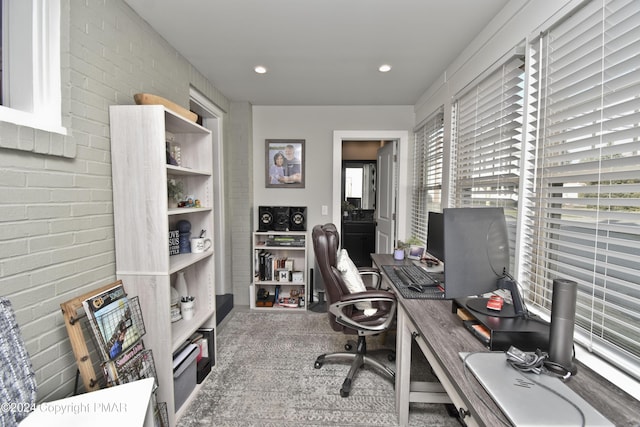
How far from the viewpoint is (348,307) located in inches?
74.9

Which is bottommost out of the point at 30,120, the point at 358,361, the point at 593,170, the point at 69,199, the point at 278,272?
the point at 358,361

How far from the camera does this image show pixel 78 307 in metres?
1.18

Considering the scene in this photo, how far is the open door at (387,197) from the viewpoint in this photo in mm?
3432

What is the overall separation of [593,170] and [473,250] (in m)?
0.53

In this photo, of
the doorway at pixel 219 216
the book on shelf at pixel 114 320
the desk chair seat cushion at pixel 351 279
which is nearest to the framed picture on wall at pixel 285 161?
the doorway at pixel 219 216

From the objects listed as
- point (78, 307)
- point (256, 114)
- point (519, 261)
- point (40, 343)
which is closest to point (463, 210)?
point (519, 261)

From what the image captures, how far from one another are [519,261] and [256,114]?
3.13 metres

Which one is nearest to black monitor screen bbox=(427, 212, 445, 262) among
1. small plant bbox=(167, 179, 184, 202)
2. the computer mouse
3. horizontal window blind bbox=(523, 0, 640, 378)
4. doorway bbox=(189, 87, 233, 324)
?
the computer mouse

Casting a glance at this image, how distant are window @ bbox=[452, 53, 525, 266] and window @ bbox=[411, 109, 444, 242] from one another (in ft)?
1.25

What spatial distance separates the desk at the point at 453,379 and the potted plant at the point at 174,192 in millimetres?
1692

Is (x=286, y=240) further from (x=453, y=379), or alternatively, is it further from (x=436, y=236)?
(x=453, y=379)

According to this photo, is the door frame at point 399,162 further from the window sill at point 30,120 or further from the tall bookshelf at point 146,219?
the window sill at point 30,120

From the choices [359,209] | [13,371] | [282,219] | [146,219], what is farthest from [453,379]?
[359,209]

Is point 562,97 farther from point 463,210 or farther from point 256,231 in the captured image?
point 256,231
